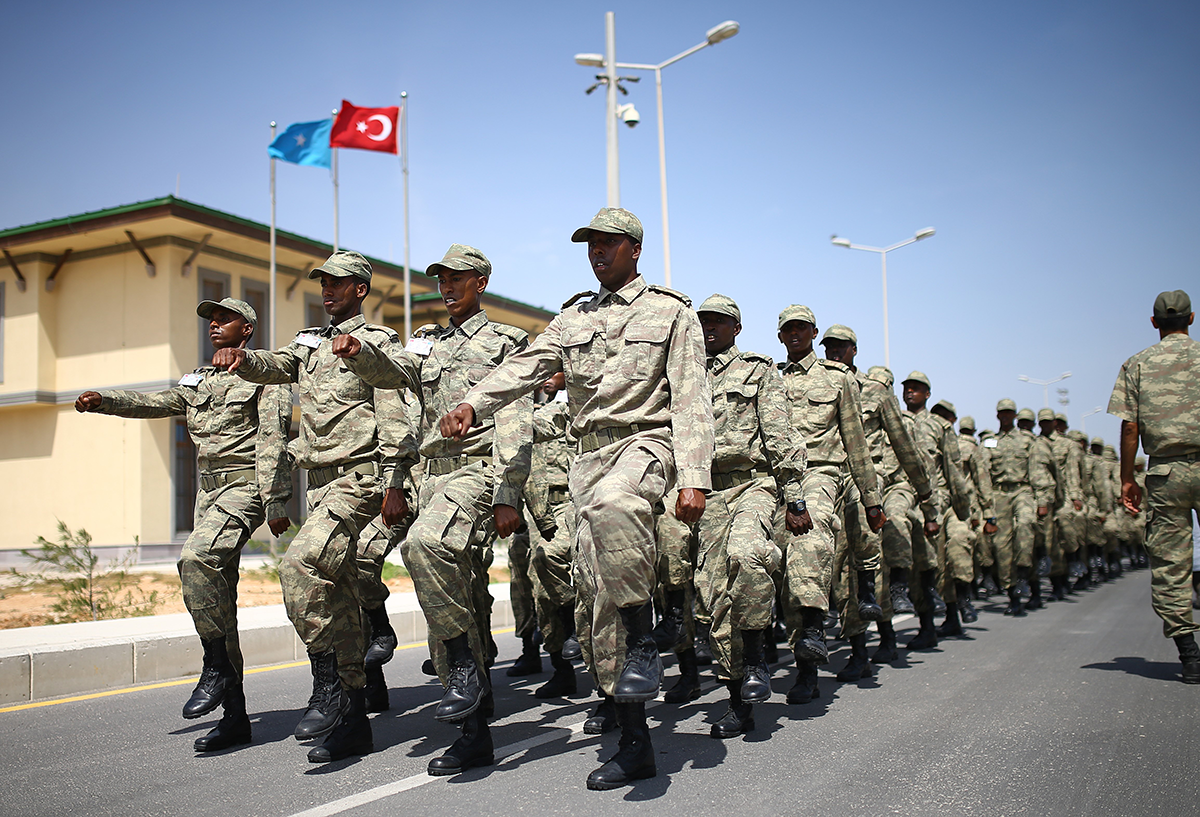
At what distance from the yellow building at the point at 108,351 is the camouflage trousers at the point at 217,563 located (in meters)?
15.7

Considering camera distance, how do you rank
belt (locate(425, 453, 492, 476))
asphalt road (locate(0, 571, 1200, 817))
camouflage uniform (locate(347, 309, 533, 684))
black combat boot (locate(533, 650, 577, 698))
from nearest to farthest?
asphalt road (locate(0, 571, 1200, 817))
camouflage uniform (locate(347, 309, 533, 684))
belt (locate(425, 453, 492, 476))
black combat boot (locate(533, 650, 577, 698))

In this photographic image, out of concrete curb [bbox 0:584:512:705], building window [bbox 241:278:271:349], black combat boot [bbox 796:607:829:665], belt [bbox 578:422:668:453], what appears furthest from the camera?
building window [bbox 241:278:271:349]

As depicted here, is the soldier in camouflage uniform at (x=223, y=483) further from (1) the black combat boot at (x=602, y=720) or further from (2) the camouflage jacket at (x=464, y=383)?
(1) the black combat boot at (x=602, y=720)

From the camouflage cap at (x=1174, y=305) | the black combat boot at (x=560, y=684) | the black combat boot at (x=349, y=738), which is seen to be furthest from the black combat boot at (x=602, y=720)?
the camouflage cap at (x=1174, y=305)

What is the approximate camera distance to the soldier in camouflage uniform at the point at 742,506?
5.02 m

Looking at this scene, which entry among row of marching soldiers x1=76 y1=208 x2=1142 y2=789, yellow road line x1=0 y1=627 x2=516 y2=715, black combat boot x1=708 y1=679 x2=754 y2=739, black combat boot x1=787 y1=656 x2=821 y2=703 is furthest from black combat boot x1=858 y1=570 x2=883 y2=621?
yellow road line x1=0 y1=627 x2=516 y2=715

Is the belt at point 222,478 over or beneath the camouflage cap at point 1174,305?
beneath

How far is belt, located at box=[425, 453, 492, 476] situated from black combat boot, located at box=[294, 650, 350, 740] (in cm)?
108

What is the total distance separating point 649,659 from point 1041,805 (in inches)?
64.6

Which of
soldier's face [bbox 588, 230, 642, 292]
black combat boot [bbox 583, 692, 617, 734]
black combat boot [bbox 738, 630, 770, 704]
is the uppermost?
soldier's face [bbox 588, 230, 642, 292]

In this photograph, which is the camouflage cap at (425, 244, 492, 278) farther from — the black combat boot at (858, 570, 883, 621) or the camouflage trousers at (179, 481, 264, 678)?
the black combat boot at (858, 570, 883, 621)

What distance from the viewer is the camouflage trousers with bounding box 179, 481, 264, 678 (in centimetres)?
505

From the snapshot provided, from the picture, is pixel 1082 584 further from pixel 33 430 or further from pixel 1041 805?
pixel 33 430

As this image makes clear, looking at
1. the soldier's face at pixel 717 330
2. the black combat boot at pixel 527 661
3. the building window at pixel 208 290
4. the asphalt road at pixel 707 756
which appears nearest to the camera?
the asphalt road at pixel 707 756
